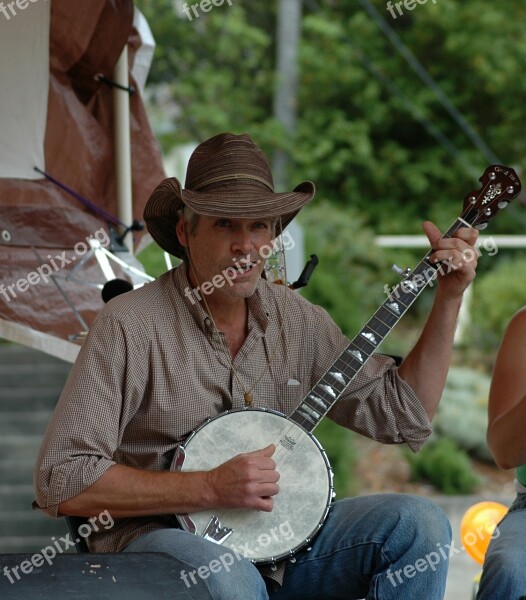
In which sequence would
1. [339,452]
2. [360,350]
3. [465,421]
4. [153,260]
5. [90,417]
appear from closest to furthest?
[90,417] → [360,350] → [153,260] → [339,452] → [465,421]

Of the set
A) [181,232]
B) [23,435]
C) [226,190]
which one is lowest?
[23,435]

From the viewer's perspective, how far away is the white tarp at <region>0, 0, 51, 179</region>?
3484mm

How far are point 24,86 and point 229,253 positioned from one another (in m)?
1.45

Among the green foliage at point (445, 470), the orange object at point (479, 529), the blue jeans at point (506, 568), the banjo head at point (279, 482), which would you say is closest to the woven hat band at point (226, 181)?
the banjo head at point (279, 482)

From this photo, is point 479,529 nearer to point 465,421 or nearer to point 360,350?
point 360,350

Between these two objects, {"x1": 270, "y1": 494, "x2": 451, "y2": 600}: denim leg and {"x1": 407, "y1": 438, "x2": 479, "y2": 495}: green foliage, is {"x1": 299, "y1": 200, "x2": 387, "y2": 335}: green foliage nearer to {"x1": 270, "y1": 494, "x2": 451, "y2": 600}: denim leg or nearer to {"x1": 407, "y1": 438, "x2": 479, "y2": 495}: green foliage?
{"x1": 407, "y1": 438, "x2": 479, "y2": 495}: green foliage

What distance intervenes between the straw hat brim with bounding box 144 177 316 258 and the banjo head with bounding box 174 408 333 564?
0.45 meters

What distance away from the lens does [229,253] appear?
2.45m

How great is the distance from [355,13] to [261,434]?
1115 cm

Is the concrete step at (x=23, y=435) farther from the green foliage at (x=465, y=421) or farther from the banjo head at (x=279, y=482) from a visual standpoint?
the banjo head at (x=279, y=482)

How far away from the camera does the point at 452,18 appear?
12.2 metres

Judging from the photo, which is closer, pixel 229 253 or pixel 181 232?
pixel 229 253

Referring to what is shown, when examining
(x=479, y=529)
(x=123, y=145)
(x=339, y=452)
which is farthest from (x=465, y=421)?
(x=479, y=529)

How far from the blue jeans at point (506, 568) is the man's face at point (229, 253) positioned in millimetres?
815
